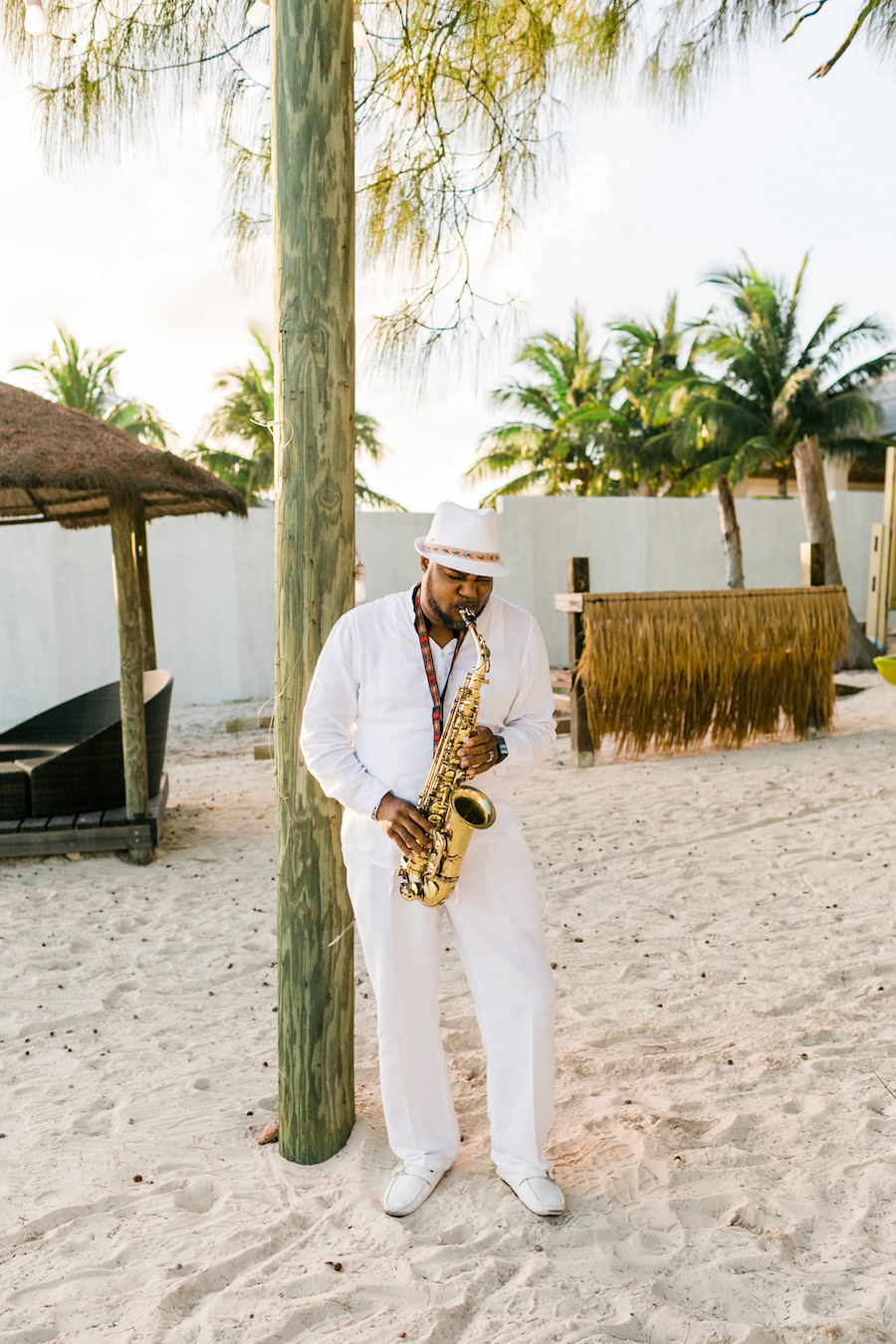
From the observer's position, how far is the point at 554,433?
21.9m

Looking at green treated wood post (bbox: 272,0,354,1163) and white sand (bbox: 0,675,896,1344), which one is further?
green treated wood post (bbox: 272,0,354,1163)

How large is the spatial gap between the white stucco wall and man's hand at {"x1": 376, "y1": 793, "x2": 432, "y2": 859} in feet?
33.9

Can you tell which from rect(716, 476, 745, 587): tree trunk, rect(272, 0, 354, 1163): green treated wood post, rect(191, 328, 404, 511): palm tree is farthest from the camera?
rect(191, 328, 404, 511): palm tree

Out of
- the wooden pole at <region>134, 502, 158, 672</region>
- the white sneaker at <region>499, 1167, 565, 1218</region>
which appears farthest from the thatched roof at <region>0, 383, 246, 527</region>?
the white sneaker at <region>499, 1167, 565, 1218</region>

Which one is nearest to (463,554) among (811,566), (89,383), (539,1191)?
(539,1191)

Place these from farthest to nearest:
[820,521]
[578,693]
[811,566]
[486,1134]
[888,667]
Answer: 1. [820,521]
2. [811,566]
3. [578,693]
4. [888,667]
5. [486,1134]

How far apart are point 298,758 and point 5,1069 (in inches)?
63.0

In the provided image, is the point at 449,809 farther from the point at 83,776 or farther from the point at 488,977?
the point at 83,776

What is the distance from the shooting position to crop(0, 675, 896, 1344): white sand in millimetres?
2084

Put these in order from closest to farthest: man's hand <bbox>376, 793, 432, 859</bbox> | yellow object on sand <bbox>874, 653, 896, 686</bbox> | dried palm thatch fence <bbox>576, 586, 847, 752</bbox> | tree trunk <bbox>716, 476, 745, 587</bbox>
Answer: man's hand <bbox>376, 793, 432, 859</bbox>, yellow object on sand <bbox>874, 653, 896, 686</bbox>, dried palm thatch fence <bbox>576, 586, 847, 752</bbox>, tree trunk <bbox>716, 476, 745, 587</bbox>

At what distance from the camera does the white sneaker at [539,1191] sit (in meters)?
2.32

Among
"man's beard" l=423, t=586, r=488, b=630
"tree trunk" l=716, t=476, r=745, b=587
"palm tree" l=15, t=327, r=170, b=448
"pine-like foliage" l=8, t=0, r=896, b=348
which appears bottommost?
"man's beard" l=423, t=586, r=488, b=630

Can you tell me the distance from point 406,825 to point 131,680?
3.82m

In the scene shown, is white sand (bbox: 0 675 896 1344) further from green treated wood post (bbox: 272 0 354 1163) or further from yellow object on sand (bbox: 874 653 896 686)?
yellow object on sand (bbox: 874 653 896 686)
